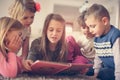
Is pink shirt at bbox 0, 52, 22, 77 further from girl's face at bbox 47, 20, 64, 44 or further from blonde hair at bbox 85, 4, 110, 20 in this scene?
blonde hair at bbox 85, 4, 110, 20

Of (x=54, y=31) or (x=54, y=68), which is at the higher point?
(x=54, y=31)

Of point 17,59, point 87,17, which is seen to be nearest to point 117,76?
point 87,17

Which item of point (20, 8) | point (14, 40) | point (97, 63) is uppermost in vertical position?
point (20, 8)

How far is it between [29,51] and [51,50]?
79 mm

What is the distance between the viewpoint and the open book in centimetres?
69

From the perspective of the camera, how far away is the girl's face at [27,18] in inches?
31.2

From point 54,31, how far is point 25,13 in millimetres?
120

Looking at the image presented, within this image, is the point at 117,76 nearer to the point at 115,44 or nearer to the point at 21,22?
the point at 115,44

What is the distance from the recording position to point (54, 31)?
80 centimetres

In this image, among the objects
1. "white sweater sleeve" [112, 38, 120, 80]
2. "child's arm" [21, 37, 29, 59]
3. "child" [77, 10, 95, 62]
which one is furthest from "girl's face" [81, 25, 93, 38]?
"child's arm" [21, 37, 29, 59]

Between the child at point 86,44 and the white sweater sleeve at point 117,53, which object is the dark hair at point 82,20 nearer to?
the child at point 86,44

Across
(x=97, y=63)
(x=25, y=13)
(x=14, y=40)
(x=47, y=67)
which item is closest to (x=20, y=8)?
(x=25, y=13)

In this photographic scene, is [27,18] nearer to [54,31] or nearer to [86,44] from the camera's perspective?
[54,31]

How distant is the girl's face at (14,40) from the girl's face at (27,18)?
57mm
